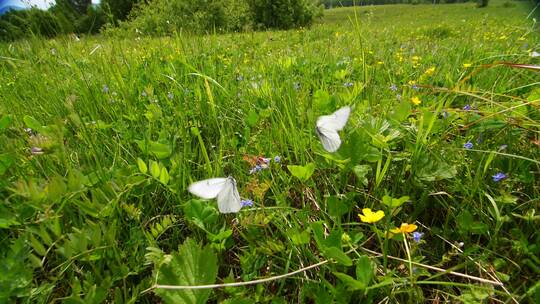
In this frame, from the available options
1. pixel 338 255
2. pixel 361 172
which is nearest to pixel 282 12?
pixel 361 172

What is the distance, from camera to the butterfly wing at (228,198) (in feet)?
3.20

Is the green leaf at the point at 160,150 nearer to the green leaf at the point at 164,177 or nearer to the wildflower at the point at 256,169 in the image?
the green leaf at the point at 164,177

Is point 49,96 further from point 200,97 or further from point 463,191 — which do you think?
point 463,191

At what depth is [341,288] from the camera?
3.05ft

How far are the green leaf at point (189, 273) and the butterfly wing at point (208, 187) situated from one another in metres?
0.14

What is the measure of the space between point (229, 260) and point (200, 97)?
3.33 ft

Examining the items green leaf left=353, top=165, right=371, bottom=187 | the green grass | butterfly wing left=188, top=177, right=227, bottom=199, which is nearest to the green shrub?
the green grass

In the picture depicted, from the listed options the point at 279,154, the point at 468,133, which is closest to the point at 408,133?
the point at 468,133

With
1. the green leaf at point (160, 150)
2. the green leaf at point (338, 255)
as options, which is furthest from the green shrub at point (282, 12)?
the green leaf at point (338, 255)

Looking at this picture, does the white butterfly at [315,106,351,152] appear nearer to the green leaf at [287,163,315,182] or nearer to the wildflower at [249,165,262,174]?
the green leaf at [287,163,315,182]

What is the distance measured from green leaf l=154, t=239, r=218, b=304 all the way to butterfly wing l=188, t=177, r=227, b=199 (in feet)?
0.46

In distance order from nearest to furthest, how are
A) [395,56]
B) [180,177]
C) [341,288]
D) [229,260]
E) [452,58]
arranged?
[341,288], [229,260], [180,177], [452,58], [395,56]

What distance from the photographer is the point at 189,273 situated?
0.94m

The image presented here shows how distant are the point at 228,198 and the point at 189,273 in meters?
0.22
